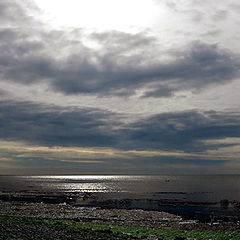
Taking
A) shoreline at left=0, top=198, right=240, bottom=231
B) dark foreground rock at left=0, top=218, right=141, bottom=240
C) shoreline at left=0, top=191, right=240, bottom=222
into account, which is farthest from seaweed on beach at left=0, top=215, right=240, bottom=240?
shoreline at left=0, top=191, right=240, bottom=222

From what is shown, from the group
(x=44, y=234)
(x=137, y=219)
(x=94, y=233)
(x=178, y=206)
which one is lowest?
(x=178, y=206)

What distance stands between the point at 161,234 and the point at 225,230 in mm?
10430

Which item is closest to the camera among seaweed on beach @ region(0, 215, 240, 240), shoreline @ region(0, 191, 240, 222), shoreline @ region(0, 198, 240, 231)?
seaweed on beach @ region(0, 215, 240, 240)

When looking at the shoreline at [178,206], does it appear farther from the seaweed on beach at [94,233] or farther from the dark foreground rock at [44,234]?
the dark foreground rock at [44,234]

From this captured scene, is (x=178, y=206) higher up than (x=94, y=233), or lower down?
lower down

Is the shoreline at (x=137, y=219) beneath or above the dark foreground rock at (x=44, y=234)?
beneath

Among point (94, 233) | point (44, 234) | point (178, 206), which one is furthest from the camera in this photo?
point (178, 206)

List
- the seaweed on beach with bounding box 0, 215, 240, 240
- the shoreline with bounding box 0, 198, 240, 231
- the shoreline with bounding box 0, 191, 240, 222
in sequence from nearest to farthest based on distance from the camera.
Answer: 1. the seaweed on beach with bounding box 0, 215, 240, 240
2. the shoreline with bounding box 0, 198, 240, 231
3. the shoreline with bounding box 0, 191, 240, 222

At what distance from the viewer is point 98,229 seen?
40531 millimetres

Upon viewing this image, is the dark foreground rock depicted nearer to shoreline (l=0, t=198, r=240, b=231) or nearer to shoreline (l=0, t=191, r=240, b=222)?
shoreline (l=0, t=198, r=240, b=231)

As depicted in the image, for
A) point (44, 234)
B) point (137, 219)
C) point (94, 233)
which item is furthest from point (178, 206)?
point (44, 234)

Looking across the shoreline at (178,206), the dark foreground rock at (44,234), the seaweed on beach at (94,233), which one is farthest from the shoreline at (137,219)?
the dark foreground rock at (44,234)

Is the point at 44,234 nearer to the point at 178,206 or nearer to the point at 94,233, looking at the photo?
the point at 94,233

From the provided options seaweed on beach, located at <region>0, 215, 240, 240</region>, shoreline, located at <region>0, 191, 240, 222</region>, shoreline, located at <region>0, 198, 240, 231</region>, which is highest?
seaweed on beach, located at <region>0, 215, 240, 240</region>
